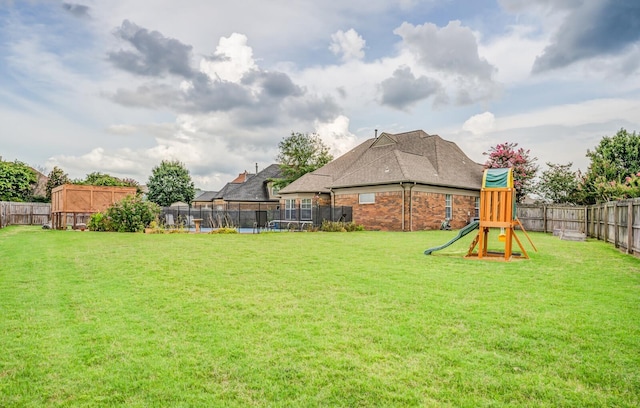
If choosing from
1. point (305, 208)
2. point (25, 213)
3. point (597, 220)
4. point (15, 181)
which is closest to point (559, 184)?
point (597, 220)

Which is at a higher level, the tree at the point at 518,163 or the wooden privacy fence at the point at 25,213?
the tree at the point at 518,163

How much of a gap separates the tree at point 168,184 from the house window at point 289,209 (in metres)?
22.1

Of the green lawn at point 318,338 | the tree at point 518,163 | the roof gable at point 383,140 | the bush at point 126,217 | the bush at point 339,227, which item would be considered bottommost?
the green lawn at point 318,338

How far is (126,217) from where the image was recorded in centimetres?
1950

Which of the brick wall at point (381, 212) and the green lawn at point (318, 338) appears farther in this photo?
the brick wall at point (381, 212)

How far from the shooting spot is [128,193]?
23.0 meters

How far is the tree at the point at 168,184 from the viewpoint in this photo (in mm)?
44562

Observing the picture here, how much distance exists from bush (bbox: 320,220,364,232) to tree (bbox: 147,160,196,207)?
29.3 meters

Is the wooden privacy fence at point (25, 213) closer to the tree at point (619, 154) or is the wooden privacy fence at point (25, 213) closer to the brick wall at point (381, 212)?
the brick wall at point (381, 212)

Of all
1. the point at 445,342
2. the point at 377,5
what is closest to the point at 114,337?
the point at 445,342

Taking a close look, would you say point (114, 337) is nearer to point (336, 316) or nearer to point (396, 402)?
point (336, 316)

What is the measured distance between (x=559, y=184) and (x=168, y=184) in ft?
126

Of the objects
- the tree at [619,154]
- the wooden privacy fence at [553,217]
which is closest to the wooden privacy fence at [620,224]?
the wooden privacy fence at [553,217]

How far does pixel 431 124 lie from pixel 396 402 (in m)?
28.0
